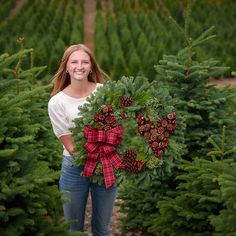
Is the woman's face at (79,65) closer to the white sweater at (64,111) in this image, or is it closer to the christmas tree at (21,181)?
the white sweater at (64,111)

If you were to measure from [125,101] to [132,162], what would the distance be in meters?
0.43

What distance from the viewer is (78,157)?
3252mm

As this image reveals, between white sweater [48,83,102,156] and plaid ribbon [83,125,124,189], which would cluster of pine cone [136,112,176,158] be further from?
white sweater [48,83,102,156]

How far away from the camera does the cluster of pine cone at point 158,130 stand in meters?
3.21

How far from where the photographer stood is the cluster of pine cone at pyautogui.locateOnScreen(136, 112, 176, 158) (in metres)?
3.21

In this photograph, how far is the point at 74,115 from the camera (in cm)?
334

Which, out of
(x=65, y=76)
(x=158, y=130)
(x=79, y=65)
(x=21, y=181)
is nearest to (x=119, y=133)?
(x=158, y=130)

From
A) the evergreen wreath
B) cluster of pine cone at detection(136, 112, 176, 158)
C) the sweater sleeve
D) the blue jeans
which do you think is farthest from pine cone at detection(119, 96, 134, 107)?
the blue jeans

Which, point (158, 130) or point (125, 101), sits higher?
point (125, 101)

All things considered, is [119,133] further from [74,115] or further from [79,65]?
[79,65]

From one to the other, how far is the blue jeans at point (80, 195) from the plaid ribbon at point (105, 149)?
0.24 meters

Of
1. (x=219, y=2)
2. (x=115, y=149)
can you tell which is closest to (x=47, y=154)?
(x=115, y=149)

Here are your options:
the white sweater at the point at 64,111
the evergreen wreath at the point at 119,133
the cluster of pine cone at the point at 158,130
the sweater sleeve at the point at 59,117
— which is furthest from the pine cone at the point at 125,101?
the sweater sleeve at the point at 59,117

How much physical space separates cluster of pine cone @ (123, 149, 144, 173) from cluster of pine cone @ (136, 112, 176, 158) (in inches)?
5.0
